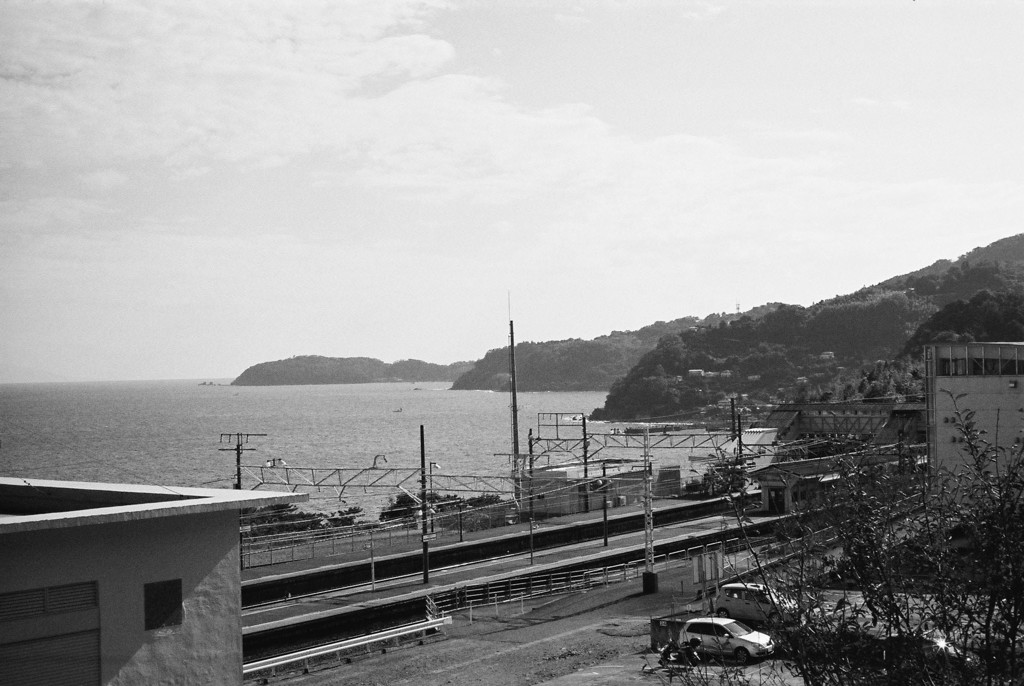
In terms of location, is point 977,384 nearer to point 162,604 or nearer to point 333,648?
point 333,648

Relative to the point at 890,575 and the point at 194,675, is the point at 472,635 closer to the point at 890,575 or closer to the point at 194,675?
the point at 194,675

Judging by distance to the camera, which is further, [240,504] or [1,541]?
[240,504]

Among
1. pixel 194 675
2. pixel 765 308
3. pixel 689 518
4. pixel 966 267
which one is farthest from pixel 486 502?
pixel 765 308

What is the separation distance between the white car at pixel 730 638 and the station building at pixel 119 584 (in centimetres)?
1010

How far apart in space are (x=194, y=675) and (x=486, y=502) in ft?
129

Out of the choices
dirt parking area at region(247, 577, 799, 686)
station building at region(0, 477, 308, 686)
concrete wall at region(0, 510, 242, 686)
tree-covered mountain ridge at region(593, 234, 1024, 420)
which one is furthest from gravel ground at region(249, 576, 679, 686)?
tree-covered mountain ridge at region(593, 234, 1024, 420)

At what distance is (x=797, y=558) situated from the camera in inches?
295

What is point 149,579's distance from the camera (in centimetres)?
1006

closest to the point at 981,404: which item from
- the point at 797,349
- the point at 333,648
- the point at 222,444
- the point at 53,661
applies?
the point at 333,648

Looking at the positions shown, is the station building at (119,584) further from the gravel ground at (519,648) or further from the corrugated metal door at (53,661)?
the gravel ground at (519,648)

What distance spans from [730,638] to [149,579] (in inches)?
466

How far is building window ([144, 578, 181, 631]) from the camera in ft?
32.9

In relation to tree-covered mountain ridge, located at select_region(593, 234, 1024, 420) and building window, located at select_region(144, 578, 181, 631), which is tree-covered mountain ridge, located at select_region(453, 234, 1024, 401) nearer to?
tree-covered mountain ridge, located at select_region(593, 234, 1024, 420)

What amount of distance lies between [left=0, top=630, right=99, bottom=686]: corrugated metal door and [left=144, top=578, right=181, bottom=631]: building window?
23.7 inches
